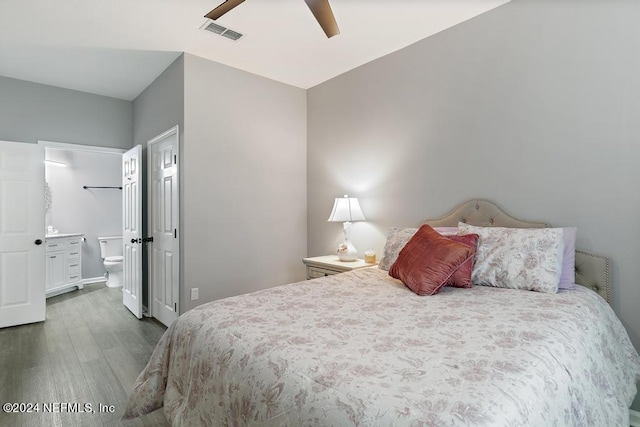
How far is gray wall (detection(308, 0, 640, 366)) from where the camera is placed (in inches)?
77.2

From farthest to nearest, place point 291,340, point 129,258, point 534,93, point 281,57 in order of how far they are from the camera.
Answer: point 129,258 → point 281,57 → point 534,93 → point 291,340

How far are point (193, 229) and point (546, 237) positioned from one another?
2.84 metres

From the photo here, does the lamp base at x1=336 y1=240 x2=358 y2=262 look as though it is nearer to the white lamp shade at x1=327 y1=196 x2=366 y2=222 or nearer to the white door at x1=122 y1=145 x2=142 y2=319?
the white lamp shade at x1=327 y1=196 x2=366 y2=222

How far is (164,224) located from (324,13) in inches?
107

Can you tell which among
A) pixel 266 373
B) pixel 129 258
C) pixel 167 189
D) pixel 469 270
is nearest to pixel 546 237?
pixel 469 270

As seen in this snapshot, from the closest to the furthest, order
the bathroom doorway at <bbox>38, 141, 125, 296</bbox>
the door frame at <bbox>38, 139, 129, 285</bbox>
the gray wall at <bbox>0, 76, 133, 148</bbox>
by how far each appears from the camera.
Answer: the gray wall at <bbox>0, 76, 133, 148</bbox>, the door frame at <bbox>38, 139, 129, 285</bbox>, the bathroom doorway at <bbox>38, 141, 125, 296</bbox>

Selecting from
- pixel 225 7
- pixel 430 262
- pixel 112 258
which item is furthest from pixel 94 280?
pixel 430 262

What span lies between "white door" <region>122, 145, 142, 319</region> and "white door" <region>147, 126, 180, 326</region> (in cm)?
14

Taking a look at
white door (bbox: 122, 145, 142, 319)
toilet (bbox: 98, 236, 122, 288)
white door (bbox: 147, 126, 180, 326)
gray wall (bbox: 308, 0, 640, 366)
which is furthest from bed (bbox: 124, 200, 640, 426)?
toilet (bbox: 98, 236, 122, 288)

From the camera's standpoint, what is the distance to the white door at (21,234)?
3436 mm

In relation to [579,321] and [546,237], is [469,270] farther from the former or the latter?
[579,321]

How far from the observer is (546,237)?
76.2 inches

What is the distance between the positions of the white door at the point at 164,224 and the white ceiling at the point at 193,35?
83 cm

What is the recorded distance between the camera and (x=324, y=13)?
5.97ft
